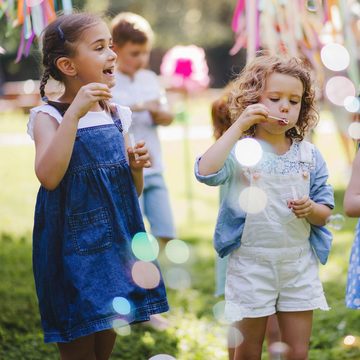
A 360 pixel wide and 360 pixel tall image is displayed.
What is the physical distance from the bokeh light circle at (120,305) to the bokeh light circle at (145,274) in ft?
0.29

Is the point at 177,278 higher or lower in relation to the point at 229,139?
lower

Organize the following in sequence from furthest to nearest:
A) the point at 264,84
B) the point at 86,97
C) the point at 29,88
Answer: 1. the point at 29,88
2. the point at 264,84
3. the point at 86,97

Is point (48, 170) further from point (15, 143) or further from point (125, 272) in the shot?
point (15, 143)

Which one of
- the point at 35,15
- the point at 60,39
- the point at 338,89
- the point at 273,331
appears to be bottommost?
the point at 273,331

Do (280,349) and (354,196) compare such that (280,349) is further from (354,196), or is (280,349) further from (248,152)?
(248,152)

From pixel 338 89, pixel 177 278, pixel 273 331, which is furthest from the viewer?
pixel 338 89

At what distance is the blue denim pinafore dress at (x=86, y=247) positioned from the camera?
2.49 m

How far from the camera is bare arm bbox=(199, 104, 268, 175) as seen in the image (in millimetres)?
2443

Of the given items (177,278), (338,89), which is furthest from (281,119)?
(338,89)

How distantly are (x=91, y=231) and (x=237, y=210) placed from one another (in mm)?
524

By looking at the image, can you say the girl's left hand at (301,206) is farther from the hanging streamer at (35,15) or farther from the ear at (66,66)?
the hanging streamer at (35,15)

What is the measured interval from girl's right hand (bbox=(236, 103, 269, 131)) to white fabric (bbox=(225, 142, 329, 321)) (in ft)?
0.71

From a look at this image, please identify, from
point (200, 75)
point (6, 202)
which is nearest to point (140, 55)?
point (200, 75)

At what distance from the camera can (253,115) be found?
244 cm
